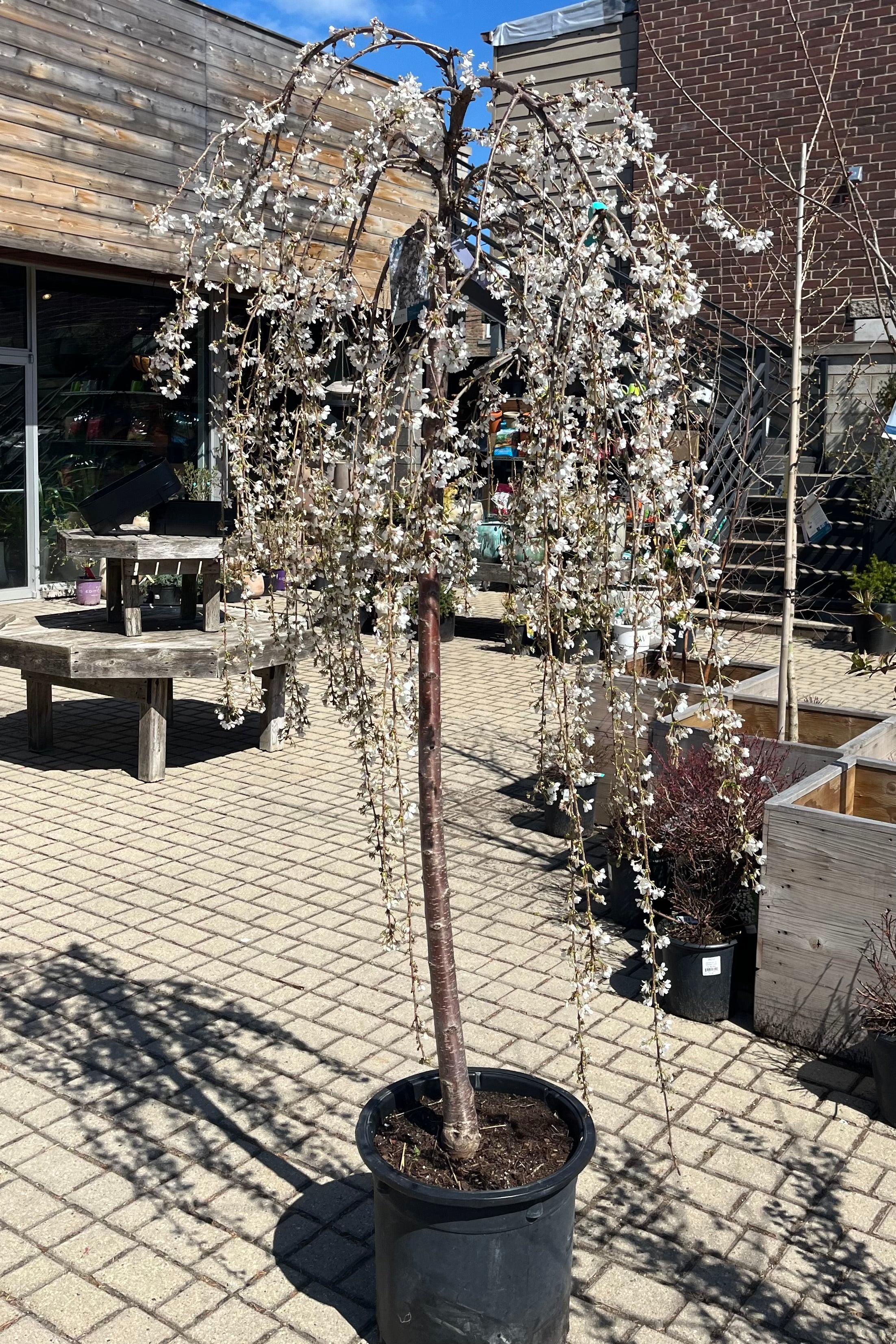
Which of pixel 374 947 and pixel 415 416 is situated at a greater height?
pixel 415 416

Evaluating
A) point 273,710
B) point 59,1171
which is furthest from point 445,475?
point 273,710

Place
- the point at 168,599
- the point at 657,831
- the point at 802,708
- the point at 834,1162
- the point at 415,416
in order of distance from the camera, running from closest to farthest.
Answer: the point at 415,416 < the point at 834,1162 < the point at 657,831 < the point at 802,708 < the point at 168,599

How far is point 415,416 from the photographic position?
2652 mm

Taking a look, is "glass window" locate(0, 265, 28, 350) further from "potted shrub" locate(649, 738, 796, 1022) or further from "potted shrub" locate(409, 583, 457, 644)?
"potted shrub" locate(649, 738, 796, 1022)

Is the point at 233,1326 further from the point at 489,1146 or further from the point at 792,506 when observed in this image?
the point at 792,506

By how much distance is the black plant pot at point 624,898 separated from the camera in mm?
5398

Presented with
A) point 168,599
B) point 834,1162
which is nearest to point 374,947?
point 834,1162

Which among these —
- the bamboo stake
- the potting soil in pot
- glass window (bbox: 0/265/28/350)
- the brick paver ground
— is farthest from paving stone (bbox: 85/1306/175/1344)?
glass window (bbox: 0/265/28/350)

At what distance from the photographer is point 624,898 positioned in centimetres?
548

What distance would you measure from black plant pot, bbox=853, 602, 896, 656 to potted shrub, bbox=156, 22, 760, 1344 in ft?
30.5

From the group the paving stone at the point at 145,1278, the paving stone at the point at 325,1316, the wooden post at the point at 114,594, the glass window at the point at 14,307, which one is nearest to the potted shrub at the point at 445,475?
the paving stone at the point at 325,1316

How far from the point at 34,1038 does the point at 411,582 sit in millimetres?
2535

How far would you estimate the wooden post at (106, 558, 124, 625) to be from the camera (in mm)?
7773

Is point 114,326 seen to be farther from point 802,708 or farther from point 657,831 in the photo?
point 657,831
